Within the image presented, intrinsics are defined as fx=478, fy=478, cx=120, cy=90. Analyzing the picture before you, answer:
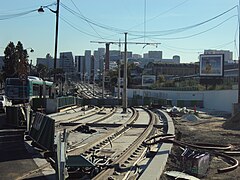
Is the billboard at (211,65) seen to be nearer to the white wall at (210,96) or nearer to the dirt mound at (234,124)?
the white wall at (210,96)

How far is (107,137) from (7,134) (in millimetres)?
4675

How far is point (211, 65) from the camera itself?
87562mm

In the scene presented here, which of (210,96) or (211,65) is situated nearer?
(210,96)

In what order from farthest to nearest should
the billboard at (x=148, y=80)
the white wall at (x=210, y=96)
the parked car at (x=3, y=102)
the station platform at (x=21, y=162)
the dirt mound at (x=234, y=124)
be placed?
the billboard at (x=148, y=80) < the white wall at (x=210, y=96) < the parked car at (x=3, y=102) < the dirt mound at (x=234, y=124) < the station platform at (x=21, y=162)

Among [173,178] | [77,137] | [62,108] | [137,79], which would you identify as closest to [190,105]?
[62,108]

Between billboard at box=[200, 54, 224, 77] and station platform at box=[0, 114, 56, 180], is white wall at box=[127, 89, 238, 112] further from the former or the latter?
station platform at box=[0, 114, 56, 180]

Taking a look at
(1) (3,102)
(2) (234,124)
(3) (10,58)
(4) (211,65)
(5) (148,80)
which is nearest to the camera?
(2) (234,124)

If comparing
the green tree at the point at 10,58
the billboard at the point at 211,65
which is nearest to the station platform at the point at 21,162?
the billboard at the point at 211,65

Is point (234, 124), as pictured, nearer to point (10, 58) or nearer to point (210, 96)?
point (210, 96)

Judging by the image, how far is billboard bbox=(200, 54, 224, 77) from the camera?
8625cm

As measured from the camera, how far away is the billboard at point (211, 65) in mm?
86250

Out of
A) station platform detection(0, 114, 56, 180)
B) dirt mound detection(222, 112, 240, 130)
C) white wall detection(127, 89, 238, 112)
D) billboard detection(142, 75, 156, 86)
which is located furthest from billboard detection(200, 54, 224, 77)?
station platform detection(0, 114, 56, 180)

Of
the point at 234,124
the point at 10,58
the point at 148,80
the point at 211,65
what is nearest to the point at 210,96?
the point at 211,65

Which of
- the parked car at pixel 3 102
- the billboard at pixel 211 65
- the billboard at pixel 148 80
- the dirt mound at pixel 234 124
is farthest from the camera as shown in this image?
the billboard at pixel 148 80
